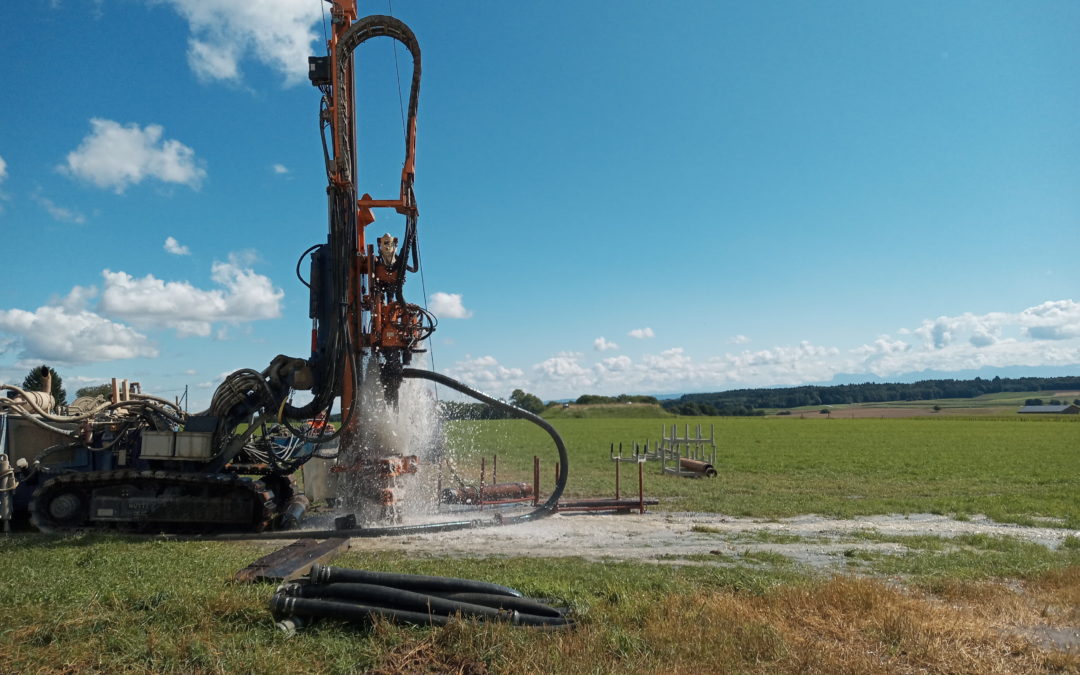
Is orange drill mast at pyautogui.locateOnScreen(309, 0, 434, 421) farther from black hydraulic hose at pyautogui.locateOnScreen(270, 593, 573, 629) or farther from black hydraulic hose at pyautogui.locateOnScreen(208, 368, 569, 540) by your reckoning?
black hydraulic hose at pyautogui.locateOnScreen(270, 593, 573, 629)

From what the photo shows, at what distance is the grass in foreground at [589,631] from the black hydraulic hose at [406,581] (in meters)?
0.43

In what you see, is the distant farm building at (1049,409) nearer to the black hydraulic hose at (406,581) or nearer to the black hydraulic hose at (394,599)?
the black hydraulic hose at (406,581)

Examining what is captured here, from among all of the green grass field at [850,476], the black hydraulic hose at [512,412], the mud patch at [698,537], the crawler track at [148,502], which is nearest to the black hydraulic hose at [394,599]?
the mud patch at [698,537]

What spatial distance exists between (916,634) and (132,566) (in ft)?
25.5

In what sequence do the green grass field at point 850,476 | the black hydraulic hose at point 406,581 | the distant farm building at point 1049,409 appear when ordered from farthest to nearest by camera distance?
the distant farm building at point 1049,409 < the green grass field at point 850,476 < the black hydraulic hose at point 406,581

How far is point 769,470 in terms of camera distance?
25.4m

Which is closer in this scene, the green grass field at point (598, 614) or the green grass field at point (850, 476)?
the green grass field at point (598, 614)

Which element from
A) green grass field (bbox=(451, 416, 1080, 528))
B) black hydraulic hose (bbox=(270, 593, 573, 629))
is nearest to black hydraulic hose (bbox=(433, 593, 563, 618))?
black hydraulic hose (bbox=(270, 593, 573, 629))

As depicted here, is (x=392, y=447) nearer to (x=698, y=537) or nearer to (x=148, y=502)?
(x=148, y=502)

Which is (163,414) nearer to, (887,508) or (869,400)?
(887,508)

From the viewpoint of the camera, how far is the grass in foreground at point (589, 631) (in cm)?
532

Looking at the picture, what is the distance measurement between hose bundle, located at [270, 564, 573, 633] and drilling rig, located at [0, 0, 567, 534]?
5865mm

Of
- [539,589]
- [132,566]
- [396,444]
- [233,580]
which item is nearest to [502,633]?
[539,589]

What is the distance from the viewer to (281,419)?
12.5m
